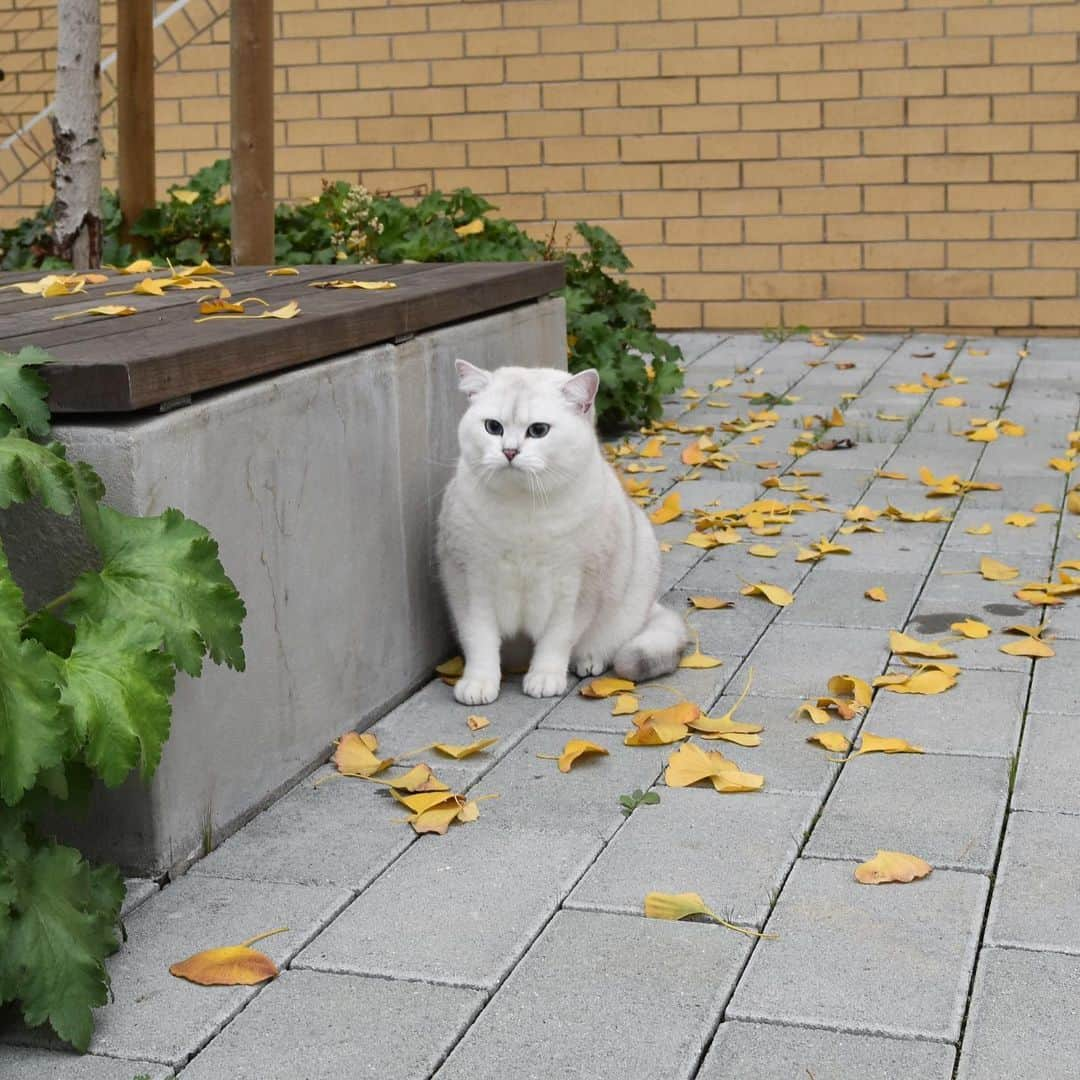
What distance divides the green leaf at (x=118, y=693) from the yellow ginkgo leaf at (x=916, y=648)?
216cm

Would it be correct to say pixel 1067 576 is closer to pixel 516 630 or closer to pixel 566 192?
pixel 516 630

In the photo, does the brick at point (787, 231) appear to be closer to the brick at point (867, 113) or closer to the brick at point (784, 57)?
the brick at point (867, 113)

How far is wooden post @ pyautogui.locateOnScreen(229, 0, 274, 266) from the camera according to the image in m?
5.51

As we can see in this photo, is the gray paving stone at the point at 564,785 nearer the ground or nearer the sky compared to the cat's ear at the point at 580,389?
nearer the ground

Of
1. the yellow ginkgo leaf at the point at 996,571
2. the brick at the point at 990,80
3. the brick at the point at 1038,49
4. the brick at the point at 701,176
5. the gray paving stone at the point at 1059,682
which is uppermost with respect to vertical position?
the brick at the point at 1038,49

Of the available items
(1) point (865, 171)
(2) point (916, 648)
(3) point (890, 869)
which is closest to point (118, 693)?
(3) point (890, 869)

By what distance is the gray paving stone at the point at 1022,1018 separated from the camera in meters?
2.27

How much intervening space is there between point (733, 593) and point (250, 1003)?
99.1 inches

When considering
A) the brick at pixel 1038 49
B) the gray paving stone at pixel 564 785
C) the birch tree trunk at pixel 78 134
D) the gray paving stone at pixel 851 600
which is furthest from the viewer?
the brick at pixel 1038 49

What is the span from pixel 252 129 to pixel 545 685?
8.64 ft

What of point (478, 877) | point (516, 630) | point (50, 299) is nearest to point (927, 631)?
point (516, 630)

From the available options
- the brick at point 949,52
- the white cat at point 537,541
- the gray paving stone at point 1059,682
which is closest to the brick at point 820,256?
the brick at point 949,52

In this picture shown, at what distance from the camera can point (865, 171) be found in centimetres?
905

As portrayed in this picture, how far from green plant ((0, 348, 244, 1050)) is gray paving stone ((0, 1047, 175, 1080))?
4cm
